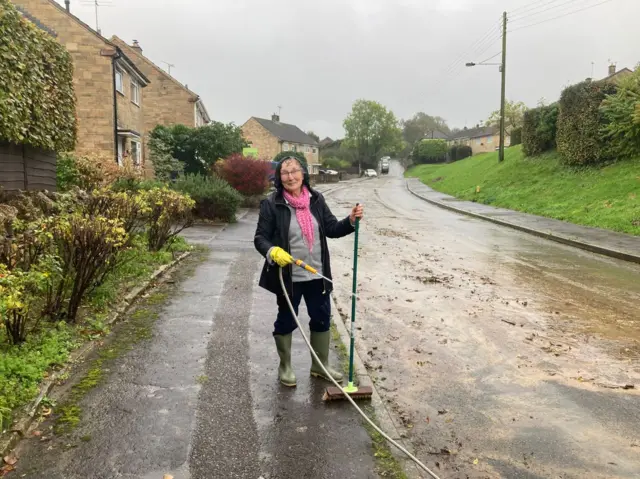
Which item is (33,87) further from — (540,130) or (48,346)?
(540,130)

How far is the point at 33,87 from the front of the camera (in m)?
9.64

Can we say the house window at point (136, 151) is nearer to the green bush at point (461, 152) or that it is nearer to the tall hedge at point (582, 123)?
the tall hedge at point (582, 123)

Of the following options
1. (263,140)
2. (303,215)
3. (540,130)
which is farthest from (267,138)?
(303,215)

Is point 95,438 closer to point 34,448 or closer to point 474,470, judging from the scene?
point 34,448

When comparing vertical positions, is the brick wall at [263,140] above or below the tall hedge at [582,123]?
above

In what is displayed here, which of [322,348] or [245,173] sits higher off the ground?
[245,173]

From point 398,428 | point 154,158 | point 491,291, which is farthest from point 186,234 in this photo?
point 154,158

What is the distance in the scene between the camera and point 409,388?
4410 mm

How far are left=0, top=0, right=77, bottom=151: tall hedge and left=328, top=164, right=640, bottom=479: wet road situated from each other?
6.46 m

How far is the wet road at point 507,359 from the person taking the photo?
11.3 feet

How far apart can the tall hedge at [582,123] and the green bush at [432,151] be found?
52.2 meters

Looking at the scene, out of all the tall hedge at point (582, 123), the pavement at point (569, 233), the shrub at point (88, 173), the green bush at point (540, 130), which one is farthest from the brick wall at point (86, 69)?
the green bush at point (540, 130)

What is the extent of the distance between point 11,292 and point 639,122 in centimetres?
2025

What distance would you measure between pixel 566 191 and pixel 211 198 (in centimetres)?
1433
